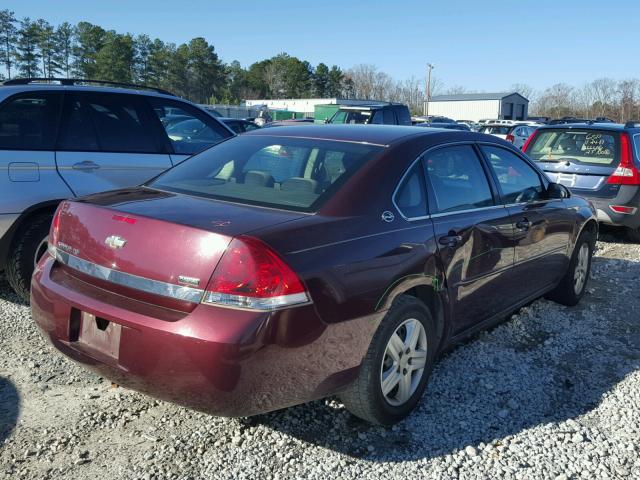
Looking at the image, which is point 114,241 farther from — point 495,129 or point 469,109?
point 469,109

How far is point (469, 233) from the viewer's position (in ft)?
12.0

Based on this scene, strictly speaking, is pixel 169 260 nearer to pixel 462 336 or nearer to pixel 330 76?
pixel 462 336

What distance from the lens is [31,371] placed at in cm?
375

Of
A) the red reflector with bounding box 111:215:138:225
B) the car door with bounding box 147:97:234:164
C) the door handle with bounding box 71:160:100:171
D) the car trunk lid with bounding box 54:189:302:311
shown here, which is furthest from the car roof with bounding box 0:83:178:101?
the red reflector with bounding box 111:215:138:225

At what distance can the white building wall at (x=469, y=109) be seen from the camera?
75938 millimetres

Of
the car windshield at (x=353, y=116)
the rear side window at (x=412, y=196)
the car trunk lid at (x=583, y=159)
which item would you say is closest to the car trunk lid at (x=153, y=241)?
the rear side window at (x=412, y=196)

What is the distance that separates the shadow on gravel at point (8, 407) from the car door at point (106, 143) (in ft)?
5.90

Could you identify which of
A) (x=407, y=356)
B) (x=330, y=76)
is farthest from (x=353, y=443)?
(x=330, y=76)

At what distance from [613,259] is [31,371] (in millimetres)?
6483

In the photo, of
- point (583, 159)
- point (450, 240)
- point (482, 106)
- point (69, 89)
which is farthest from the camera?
point (482, 106)

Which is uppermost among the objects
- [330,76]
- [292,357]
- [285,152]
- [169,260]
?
[330,76]

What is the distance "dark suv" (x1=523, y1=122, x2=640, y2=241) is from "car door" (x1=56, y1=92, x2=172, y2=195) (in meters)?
5.45

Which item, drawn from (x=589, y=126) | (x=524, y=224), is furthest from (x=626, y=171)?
(x=524, y=224)

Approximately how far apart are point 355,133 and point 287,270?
4.79 ft
